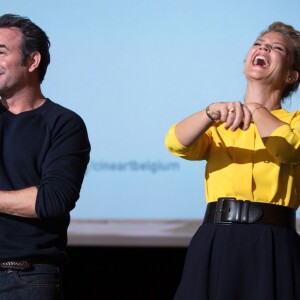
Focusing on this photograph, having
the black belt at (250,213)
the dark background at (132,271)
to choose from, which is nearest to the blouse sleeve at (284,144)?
the black belt at (250,213)

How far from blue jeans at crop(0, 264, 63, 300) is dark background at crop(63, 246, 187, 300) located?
2437 mm

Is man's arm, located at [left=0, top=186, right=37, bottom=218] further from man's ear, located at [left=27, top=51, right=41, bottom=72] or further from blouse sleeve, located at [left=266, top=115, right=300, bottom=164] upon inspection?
blouse sleeve, located at [left=266, top=115, right=300, bottom=164]

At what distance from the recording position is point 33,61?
228 centimetres

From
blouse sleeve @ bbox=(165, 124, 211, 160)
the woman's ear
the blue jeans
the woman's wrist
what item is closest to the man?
the blue jeans

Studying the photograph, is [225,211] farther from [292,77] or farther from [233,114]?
[292,77]

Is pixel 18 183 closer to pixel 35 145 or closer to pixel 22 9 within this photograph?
pixel 35 145

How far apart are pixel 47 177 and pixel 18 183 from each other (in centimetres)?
8

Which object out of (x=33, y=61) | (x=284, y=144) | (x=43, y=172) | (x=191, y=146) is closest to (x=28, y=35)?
(x=33, y=61)

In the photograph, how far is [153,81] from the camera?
13.4ft

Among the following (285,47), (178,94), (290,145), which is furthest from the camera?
(178,94)

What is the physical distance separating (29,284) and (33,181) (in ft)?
0.83

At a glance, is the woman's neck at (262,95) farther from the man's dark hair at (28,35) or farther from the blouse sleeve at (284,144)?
the man's dark hair at (28,35)

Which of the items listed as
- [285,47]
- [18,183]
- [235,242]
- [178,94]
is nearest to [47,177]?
[18,183]

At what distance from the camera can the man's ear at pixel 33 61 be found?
226 cm
